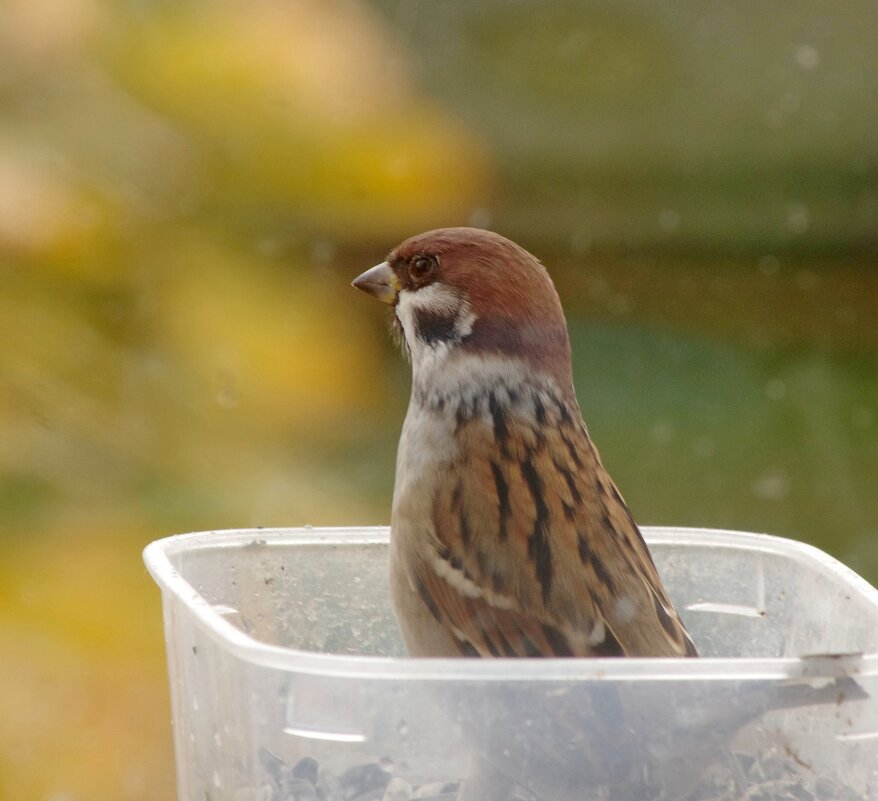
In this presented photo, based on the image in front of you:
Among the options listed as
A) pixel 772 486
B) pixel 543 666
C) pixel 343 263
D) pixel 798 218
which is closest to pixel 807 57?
pixel 798 218

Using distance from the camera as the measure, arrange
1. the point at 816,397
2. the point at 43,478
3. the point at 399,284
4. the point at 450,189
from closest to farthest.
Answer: the point at 399,284
the point at 43,478
the point at 450,189
the point at 816,397

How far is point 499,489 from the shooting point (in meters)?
0.88

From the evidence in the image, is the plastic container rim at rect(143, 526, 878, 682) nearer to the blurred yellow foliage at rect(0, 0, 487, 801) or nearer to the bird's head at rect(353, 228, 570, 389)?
the bird's head at rect(353, 228, 570, 389)

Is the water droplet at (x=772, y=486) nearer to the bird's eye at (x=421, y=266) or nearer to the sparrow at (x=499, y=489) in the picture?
the sparrow at (x=499, y=489)

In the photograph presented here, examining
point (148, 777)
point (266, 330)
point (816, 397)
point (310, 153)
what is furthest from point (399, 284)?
point (816, 397)

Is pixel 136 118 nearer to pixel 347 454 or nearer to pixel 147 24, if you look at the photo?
pixel 147 24

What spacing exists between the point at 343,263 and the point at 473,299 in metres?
0.76

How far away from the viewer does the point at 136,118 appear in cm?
156

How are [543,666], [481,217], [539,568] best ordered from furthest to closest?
[481,217], [539,568], [543,666]

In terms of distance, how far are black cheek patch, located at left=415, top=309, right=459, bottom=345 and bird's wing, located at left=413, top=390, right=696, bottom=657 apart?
105 mm

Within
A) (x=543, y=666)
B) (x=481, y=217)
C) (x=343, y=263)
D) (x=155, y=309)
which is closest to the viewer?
(x=543, y=666)

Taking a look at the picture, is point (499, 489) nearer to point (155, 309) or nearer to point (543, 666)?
point (543, 666)

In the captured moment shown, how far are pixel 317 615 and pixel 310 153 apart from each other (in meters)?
0.88

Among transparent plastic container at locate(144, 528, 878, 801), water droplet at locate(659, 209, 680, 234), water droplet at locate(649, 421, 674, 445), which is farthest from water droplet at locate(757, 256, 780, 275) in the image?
transparent plastic container at locate(144, 528, 878, 801)
